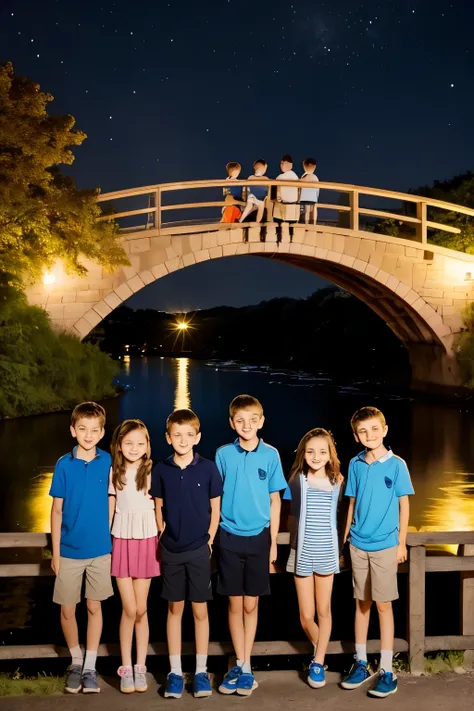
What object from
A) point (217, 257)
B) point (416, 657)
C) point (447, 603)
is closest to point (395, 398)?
point (217, 257)

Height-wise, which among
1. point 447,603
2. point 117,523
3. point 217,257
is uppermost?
point 217,257

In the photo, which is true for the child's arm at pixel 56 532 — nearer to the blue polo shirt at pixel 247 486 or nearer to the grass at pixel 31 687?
the grass at pixel 31 687

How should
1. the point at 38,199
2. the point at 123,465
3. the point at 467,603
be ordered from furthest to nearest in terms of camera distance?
the point at 38,199 → the point at 467,603 → the point at 123,465

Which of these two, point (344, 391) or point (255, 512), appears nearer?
point (255, 512)

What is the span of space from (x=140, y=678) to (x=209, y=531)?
634 mm

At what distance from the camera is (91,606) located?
10.7ft

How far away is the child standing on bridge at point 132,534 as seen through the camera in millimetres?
3230

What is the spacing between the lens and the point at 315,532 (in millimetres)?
3293

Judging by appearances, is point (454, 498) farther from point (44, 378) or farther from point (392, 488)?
point (44, 378)

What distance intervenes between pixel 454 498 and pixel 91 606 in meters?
5.98

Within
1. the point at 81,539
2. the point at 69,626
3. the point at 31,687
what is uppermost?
the point at 81,539

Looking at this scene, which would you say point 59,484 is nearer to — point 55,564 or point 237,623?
point 55,564

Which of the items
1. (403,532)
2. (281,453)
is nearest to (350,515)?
(403,532)

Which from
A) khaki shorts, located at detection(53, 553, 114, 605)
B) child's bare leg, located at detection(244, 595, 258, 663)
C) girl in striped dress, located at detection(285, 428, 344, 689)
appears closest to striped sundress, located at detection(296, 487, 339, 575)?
girl in striped dress, located at detection(285, 428, 344, 689)
